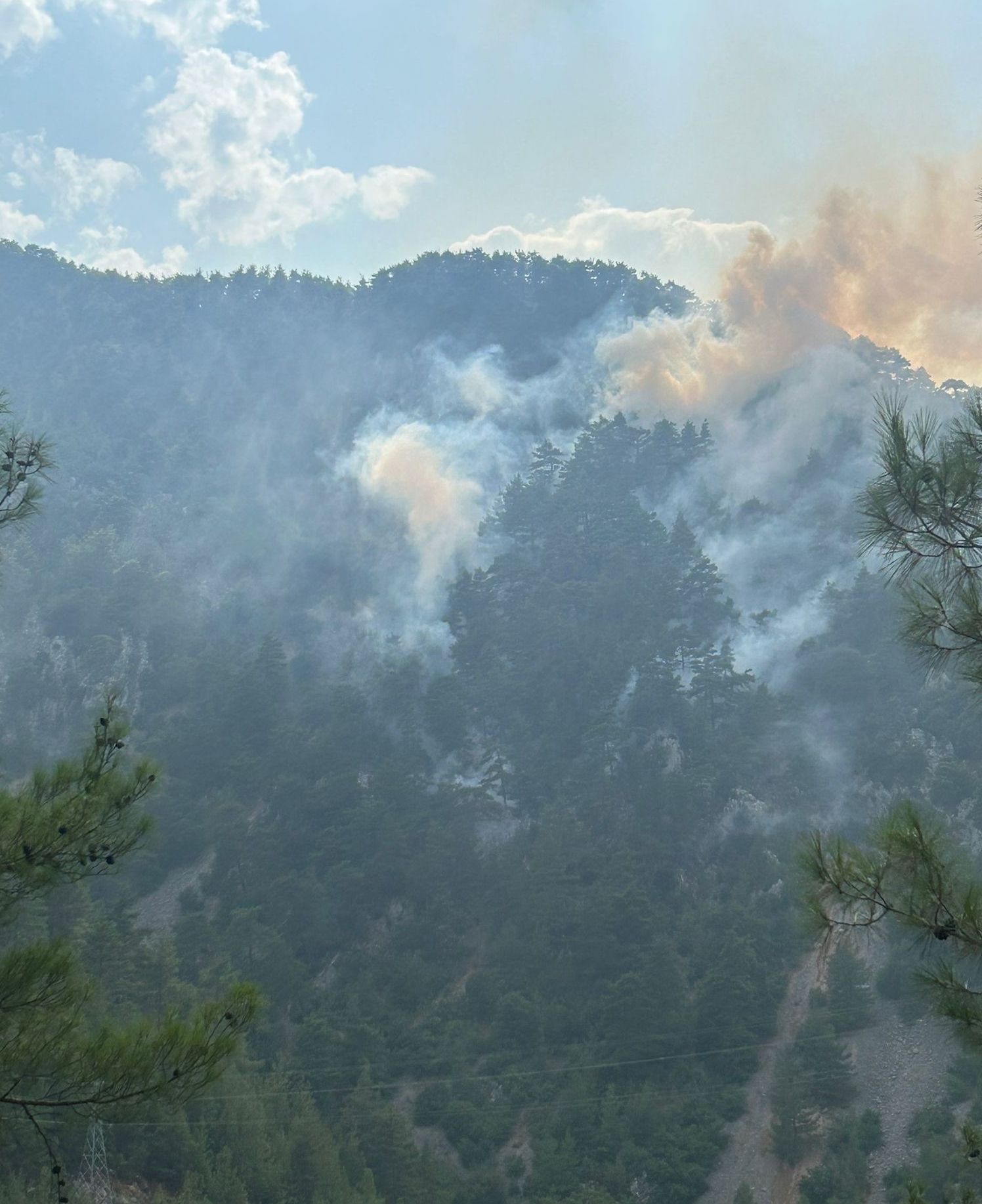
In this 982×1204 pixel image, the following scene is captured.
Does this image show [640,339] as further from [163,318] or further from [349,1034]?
[349,1034]

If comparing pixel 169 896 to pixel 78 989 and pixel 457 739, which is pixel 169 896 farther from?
pixel 78 989

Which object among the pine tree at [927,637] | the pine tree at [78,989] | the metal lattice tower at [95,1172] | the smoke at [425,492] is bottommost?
the metal lattice tower at [95,1172]

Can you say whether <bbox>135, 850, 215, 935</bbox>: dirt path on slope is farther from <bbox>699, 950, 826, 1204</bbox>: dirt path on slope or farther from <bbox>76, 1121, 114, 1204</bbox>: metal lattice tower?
<bbox>699, 950, 826, 1204</bbox>: dirt path on slope

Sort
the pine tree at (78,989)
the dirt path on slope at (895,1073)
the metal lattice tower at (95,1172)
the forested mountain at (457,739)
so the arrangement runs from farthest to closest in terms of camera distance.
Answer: the forested mountain at (457,739)
the dirt path on slope at (895,1073)
the metal lattice tower at (95,1172)
the pine tree at (78,989)

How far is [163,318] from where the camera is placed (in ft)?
353

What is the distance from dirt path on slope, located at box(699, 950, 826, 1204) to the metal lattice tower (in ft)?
59.6

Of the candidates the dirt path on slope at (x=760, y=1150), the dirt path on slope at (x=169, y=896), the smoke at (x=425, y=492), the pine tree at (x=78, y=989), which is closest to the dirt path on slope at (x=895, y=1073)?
the dirt path on slope at (x=760, y=1150)

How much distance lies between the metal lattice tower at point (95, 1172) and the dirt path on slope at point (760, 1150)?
1815 cm

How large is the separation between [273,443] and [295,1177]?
7343cm

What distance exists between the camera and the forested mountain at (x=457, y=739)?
34.2 m

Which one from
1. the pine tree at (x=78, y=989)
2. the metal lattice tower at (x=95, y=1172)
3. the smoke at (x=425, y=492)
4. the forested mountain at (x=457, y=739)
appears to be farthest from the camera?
the smoke at (x=425, y=492)

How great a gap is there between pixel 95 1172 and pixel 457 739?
35.1 m

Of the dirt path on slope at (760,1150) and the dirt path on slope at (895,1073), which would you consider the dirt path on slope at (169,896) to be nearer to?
the dirt path on slope at (760,1150)

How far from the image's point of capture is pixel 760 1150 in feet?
111
